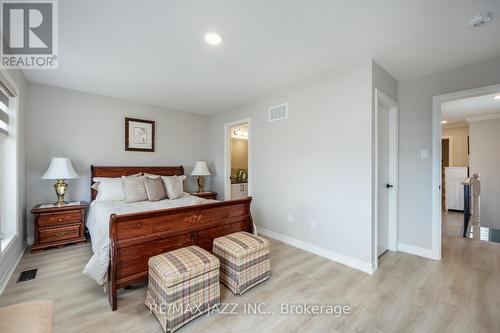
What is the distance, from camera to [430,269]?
2594 millimetres

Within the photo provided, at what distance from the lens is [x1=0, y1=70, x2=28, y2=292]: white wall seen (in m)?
2.33

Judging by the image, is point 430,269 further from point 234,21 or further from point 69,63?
point 69,63

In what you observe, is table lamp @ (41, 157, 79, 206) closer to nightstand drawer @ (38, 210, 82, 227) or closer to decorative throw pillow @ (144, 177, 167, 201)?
nightstand drawer @ (38, 210, 82, 227)

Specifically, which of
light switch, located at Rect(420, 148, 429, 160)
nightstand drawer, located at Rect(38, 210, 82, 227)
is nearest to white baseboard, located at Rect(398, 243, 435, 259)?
light switch, located at Rect(420, 148, 429, 160)

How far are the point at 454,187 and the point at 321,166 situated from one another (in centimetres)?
518

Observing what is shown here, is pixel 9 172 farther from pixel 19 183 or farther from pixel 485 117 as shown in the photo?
pixel 485 117

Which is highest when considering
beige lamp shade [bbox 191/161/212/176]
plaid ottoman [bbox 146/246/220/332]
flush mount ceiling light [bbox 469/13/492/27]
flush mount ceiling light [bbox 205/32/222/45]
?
flush mount ceiling light [bbox 205/32/222/45]

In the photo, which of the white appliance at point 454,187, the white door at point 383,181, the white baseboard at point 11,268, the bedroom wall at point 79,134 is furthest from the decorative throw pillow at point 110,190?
the white appliance at point 454,187

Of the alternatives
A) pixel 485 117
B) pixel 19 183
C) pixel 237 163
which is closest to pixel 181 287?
pixel 19 183

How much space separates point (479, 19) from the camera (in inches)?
71.6

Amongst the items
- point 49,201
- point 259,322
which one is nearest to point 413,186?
point 259,322

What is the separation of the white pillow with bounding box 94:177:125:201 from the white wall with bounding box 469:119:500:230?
727 cm

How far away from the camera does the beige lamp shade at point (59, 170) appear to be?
10.2 feet

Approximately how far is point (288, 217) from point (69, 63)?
3.59m
